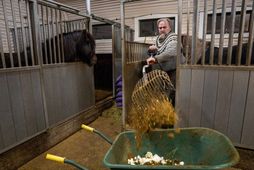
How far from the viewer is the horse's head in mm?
2891

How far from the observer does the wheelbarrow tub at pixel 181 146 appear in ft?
4.43

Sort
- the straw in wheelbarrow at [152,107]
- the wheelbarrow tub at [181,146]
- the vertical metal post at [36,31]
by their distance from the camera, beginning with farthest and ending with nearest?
the vertical metal post at [36,31]
the straw in wheelbarrow at [152,107]
the wheelbarrow tub at [181,146]

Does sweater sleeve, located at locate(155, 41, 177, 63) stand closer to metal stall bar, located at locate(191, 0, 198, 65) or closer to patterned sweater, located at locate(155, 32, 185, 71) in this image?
patterned sweater, located at locate(155, 32, 185, 71)

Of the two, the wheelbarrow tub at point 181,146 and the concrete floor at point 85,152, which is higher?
the wheelbarrow tub at point 181,146

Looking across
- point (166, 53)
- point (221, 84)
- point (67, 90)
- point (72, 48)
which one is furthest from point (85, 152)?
point (221, 84)

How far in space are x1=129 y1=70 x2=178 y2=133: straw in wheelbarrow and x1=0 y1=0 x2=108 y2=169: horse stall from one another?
1237 mm

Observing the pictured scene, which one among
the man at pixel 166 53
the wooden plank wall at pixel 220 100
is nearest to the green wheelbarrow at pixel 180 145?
the wooden plank wall at pixel 220 100

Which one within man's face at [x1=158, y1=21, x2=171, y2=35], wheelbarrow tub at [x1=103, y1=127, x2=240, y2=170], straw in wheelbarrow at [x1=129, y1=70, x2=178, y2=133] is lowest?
wheelbarrow tub at [x1=103, y1=127, x2=240, y2=170]

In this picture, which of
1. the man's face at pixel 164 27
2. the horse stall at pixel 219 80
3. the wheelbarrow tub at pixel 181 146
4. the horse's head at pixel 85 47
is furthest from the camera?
the horse's head at pixel 85 47

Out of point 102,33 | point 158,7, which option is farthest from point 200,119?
point 102,33

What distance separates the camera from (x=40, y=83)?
2.27 m

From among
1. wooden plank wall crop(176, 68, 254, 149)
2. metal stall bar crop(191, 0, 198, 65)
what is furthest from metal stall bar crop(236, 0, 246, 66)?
metal stall bar crop(191, 0, 198, 65)

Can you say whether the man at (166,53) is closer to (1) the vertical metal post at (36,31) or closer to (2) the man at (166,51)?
(2) the man at (166,51)

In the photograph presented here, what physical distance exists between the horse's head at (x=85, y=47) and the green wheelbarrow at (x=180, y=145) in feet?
5.53
